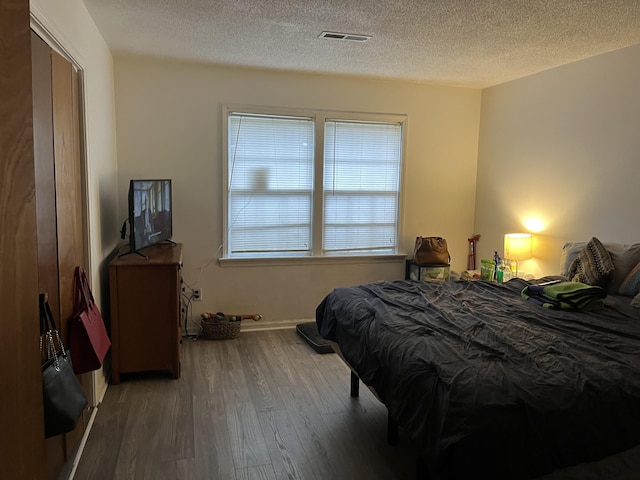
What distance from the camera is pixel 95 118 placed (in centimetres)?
312

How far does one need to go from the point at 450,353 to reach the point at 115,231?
290 cm

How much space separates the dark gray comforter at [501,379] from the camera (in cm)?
161

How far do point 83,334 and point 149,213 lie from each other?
1.41 meters

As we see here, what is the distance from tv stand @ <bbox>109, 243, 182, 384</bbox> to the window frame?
3.90 ft

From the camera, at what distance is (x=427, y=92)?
4836mm

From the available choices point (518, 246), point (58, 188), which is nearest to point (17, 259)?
point (58, 188)

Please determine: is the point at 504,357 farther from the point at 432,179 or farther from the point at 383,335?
the point at 432,179

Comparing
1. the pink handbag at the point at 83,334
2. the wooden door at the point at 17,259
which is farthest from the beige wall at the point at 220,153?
the wooden door at the point at 17,259

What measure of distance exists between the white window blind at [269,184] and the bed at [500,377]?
6.19 feet

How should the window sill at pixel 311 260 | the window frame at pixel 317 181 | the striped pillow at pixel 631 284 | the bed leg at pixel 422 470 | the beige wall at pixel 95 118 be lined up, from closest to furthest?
the bed leg at pixel 422 470
the beige wall at pixel 95 118
the striped pillow at pixel 631 284
the window frame at pixel 317 181
the window sill at pixel 311 260

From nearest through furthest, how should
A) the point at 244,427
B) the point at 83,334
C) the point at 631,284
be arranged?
the point at 83,334
the point at 244,427
the point at 631,284

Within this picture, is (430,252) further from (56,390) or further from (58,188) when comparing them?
(56,390)

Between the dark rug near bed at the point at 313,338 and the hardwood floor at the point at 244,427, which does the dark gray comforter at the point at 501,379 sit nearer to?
the hardwood floor at the point at 244,427

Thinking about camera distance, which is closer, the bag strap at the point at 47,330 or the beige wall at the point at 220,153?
the bag strap at the point at 47,330
